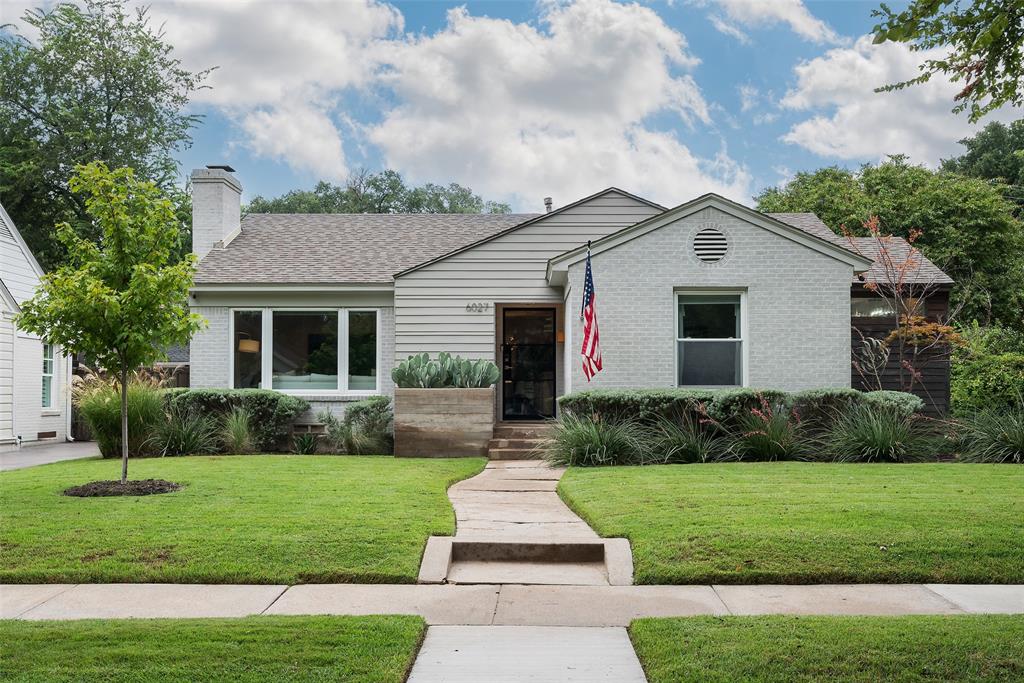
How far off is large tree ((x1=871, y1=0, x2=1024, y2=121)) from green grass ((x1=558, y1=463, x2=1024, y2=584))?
11.7 ft

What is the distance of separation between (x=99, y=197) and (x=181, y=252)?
22.0 metres

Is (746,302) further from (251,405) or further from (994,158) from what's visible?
(994,158)

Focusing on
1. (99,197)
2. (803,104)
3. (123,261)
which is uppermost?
(803,104)

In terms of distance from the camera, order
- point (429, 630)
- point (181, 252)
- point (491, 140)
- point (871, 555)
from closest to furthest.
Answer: point (429, 630), point (871, 555), point (491, 140), point (181, 252)

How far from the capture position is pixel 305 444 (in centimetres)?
1562

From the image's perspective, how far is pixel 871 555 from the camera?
6406 millimetres

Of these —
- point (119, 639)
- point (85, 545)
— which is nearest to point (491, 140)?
point (85, 545)

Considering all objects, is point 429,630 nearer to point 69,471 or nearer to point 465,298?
point 69,471

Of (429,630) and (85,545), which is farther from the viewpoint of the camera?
(85,545)

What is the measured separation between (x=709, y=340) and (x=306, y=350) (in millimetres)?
8018

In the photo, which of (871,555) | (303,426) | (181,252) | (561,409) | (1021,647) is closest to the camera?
(1021,647)

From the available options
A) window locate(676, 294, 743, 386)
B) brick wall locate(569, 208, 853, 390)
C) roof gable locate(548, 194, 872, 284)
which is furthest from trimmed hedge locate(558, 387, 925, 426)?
roof gable locate(548, 194, 872, 284)

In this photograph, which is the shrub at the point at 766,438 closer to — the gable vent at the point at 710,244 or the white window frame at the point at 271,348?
the gable vent at the point at 710,244

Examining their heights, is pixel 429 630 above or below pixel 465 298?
below
